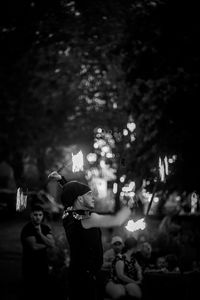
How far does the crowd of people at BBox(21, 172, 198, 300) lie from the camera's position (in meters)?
5.12

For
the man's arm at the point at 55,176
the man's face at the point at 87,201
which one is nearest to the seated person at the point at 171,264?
the man's arm at the point at 55,176

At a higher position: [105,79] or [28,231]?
[105,79]

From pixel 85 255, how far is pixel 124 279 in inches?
107

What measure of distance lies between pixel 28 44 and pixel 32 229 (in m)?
16.2

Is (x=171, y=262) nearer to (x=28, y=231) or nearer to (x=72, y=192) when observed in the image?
(x=28, y=231)

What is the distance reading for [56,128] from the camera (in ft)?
105

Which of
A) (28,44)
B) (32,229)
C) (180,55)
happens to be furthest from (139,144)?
(28,44)

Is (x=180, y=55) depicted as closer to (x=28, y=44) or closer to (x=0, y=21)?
(x=0, y=21)

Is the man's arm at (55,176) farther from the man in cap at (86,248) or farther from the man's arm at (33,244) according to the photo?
the man's arm at (33,244)

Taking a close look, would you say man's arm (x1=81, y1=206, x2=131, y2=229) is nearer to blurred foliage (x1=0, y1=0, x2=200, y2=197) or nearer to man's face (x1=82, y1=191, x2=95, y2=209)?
man's face (x1=82, y1=191, x2=95, y2=209)

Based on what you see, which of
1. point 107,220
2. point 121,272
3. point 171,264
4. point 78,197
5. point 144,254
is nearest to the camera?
point 107,220

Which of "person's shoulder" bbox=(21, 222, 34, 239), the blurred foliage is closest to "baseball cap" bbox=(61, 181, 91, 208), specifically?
"person's shoulder" bbox=(21, 222, 34, 239)

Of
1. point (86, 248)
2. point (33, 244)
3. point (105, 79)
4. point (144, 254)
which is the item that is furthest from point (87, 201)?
point (105, 79)

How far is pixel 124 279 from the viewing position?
7.59 metres
